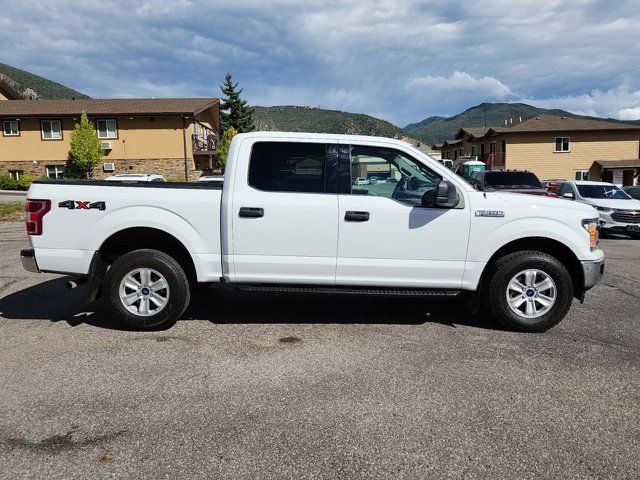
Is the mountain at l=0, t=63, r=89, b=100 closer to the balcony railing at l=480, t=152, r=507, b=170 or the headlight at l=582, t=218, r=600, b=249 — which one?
the balcony railing at l=480, t=152, r=507, b=170

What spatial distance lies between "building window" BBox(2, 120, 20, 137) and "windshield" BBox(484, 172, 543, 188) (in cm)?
3508

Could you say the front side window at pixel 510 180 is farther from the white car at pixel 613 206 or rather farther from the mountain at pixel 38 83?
the mountain at pixel 38 83

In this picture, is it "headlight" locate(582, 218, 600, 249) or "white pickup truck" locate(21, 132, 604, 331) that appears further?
"headlight" locate(582, 218, 600, 249)

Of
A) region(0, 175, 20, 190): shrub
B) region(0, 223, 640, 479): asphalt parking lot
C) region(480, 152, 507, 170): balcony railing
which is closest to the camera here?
region(0, 223, 640, 479): asphalt parking lot

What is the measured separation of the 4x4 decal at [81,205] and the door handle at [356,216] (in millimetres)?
2447

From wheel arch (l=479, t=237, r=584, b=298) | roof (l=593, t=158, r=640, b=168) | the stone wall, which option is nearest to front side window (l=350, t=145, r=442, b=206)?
wheel arch (l=479, t=237, r=584, b=298)

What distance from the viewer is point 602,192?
1588cm

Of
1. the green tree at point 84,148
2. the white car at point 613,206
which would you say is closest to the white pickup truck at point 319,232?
the white car at point 613,206

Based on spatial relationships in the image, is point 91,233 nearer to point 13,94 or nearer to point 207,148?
point 207,148

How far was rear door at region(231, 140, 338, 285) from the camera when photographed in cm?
503

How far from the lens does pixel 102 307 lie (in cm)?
620

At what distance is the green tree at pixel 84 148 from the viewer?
112 ft

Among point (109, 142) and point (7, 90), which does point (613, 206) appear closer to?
point (109, 142)

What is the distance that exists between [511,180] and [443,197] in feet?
35.0
